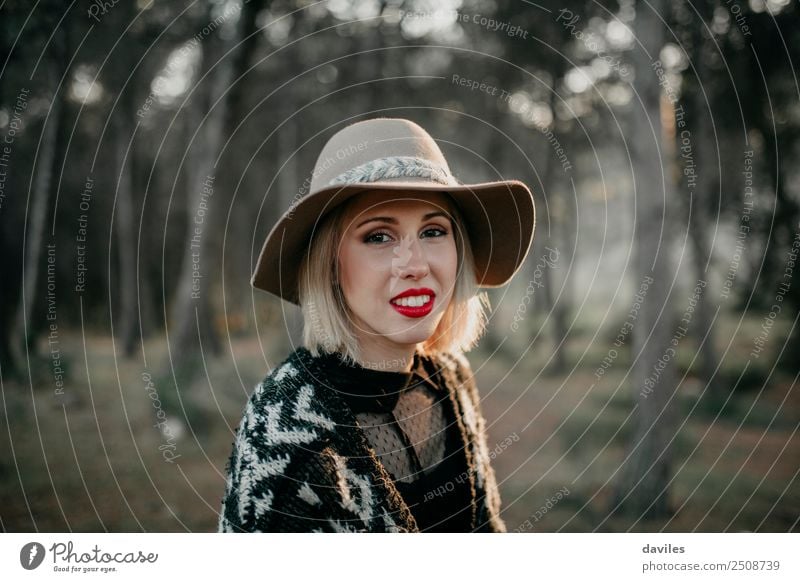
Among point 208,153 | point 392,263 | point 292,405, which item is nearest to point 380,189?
point 392,263

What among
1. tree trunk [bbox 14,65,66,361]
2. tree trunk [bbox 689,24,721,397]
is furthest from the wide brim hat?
tree trunk [bbox 689,24,721,397]

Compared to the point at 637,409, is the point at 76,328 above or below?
above

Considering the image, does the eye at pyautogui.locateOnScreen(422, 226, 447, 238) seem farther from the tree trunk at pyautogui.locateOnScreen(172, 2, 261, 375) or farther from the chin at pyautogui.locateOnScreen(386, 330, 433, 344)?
the tree trunk at pyautogui.locateOnScreen(172, 2, 261, 375)

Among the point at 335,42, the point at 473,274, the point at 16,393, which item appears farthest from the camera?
the point at 335,42

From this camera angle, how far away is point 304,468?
4.58 ft

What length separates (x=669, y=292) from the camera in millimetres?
3955

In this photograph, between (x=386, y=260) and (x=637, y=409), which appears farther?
(x=637, y=409)

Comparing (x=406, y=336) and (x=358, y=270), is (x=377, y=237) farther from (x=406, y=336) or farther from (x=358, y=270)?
(x=406, y=336)

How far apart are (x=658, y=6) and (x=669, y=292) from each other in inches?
70.1

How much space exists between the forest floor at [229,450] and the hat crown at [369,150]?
2666 mm

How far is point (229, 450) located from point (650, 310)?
327cm
